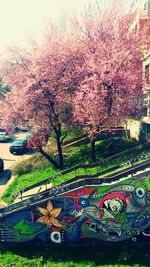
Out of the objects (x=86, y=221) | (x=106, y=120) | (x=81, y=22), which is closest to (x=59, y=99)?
(x=106, y=120)

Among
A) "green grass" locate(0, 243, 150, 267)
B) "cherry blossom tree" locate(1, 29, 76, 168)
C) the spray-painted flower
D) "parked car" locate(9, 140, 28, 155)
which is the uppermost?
"cherry blossom tree" locate(1, 29, 76, 168)

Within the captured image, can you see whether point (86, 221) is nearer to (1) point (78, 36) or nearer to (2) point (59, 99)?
(2) point (59, 99)

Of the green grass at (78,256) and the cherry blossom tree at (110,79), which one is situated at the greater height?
the cherry blossom tree at (110,79)

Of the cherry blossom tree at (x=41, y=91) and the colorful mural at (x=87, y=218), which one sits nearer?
the colorful mural at (x=87, y=218)

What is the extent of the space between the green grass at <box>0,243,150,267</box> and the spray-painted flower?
0.92 m

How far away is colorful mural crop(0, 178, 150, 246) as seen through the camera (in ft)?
32.4

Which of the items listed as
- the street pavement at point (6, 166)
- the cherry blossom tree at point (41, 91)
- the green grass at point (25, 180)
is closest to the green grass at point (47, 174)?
the green grass at point (25, 180)

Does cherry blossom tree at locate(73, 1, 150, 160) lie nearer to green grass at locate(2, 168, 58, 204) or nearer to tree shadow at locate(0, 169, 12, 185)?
green grass at locate(2, 168, 58, 204)

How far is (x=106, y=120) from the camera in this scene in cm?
1642

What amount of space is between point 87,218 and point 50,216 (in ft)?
4.56

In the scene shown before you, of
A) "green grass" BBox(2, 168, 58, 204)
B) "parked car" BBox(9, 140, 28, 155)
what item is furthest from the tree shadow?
"parked car" BBox(9, 140, 28, 155)

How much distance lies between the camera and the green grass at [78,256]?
9.10 m

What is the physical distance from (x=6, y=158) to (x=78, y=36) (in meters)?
12.4

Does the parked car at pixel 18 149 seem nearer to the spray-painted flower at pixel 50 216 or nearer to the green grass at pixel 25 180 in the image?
the green grass at pixel 25 180
